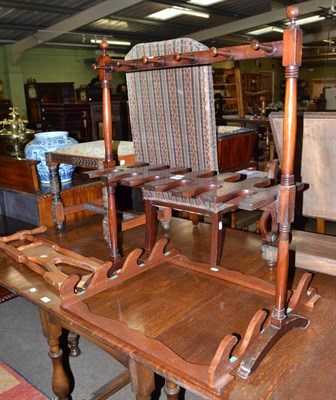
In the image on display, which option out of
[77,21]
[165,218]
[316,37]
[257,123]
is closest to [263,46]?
[165,218]

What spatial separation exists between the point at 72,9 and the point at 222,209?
579 cm

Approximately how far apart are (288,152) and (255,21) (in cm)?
760

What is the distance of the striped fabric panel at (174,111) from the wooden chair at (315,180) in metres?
0.35

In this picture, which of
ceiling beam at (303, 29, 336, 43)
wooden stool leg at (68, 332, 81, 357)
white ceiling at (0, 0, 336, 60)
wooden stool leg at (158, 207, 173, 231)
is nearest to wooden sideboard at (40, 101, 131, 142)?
white ceiling at (0, 0, 336, 60)

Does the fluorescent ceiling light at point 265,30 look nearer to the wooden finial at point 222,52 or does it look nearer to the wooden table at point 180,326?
the wooden table at point 180,326

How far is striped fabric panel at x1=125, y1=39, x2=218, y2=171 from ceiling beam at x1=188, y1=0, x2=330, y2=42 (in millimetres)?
6193

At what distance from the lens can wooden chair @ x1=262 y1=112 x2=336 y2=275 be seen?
1659mm

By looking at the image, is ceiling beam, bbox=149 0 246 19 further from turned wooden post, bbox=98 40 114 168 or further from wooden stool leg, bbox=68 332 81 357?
wooden stool leg, bbox=68 332 81 357

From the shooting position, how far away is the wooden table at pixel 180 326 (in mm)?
1103

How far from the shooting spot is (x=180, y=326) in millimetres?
1352

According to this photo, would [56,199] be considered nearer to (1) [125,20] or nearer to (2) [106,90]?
(2) [106,90]

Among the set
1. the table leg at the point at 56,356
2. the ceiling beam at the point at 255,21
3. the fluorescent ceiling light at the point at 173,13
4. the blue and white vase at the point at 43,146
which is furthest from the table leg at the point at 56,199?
the ceiling beam at the point at 255,21

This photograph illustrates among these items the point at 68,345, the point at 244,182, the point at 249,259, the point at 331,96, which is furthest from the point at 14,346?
the point at 331,96

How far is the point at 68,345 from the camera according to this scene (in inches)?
88.0
